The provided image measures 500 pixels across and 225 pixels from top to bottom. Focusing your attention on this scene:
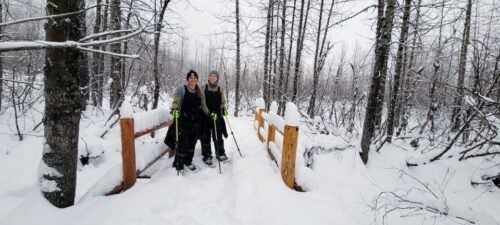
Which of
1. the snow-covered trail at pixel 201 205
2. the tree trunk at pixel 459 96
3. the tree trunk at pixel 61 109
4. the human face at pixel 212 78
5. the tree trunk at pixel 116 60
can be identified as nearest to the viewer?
the tree trunk at pixel 61 109

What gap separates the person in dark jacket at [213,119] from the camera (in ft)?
19.3

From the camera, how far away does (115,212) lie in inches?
133

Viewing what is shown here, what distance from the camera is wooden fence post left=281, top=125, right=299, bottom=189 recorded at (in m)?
4.11

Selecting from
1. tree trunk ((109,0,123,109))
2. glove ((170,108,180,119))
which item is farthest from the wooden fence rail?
tree trunk ((109,0,123,109))

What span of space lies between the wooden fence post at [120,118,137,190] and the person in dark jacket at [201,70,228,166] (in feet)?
6.11

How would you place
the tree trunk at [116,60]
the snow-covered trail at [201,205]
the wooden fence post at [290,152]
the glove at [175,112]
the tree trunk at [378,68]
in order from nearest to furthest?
the snow-covered trail at [201,205] → the wooden fence post at [290,152] → the glove at [175,112] → the tree trunk at [378,68] → the tree trunk at [116,60]

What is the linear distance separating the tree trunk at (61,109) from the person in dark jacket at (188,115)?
2034mm

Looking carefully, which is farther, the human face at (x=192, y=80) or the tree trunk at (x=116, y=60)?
the tree trunk at (x=116, y=60)

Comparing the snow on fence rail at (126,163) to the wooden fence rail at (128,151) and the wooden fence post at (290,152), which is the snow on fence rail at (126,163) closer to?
the wooden fence rail at (128,151)

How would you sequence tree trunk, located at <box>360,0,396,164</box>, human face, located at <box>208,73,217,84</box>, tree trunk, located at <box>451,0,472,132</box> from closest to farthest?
1. tree trunk, located at <box>451,0,472,132</box>
2. tree trunk, located at <box>360,0,396,164</box>
3. human face, located at <box>208,73,217,84</box>

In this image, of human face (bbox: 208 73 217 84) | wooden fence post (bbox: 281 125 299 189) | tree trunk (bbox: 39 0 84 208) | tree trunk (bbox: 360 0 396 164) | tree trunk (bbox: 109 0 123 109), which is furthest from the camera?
tree trunk (bbox: 109 0 123 109)

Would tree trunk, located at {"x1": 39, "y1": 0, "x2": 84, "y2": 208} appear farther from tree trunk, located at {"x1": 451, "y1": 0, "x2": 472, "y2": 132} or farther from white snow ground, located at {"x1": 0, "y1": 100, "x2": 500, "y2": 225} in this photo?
tree trunk, located at {"x1": 451, "y1": 0, "x2": 472, "y2": 132}

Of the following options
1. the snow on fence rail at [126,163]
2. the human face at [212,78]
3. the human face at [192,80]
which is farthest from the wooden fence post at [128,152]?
the human face at [212,78]

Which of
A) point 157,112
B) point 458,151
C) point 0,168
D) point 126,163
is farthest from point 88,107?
point 458,151
